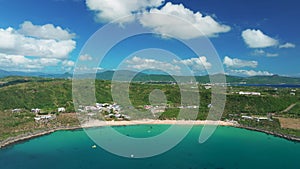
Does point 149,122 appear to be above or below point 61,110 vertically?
below

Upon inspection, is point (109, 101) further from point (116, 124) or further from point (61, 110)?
point (116, 124)

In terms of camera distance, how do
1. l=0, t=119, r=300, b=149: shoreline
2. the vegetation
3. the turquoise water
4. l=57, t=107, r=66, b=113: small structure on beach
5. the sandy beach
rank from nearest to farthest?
1. the turquoise water
2. l=0, t=119, r=300, b=149: shoreline
3. the sandy beach
4. the vegetation
5. l=57, t=107, r=66, b=113: small structure on beach

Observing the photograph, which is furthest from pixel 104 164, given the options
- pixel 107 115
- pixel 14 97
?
pixel 14 97

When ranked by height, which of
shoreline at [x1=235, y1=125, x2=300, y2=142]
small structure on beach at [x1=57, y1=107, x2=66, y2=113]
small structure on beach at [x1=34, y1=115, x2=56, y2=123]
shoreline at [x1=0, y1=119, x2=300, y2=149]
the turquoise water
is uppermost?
small structure on beach at [x1=57, y1=107, x2=66, y2=113]

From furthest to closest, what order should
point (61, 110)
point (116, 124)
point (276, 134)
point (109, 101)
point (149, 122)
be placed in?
point (109, 101), point (61, 110), point (149, 122), point (116, 124), point (276, 134)

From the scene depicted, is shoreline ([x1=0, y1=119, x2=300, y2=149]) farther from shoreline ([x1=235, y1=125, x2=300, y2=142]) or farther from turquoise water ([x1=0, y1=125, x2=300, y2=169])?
turquoise water ([x1=0, y1=125, x2=300, y2=169])

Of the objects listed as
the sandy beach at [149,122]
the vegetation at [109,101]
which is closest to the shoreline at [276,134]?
the vegetation at [109,101]

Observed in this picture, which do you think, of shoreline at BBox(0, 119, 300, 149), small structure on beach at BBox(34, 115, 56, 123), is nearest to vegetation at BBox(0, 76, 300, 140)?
small structure on beach at BBox(34, 115, 56, 123)

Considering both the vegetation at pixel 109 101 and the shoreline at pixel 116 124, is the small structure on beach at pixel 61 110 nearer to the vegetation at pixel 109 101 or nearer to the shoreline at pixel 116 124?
the vegetation at pixel 109 101

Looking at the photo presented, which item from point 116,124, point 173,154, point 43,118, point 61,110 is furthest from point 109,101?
point 173,154

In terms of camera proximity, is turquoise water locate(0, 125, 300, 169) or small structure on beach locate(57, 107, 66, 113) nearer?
turquoise water locate(0, 125, 300, 169)
